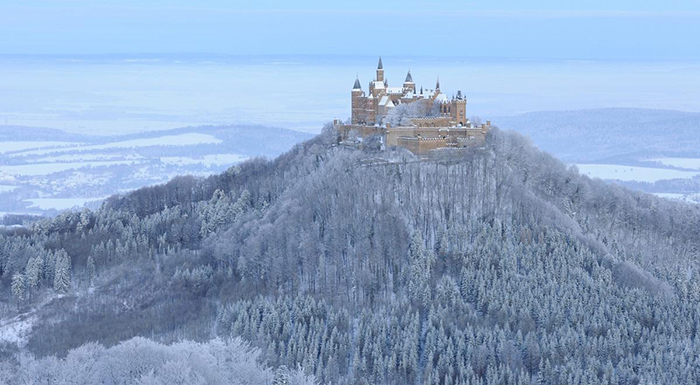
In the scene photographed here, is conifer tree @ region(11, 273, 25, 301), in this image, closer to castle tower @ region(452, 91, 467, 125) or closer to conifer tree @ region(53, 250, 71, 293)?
conifer tree @ region(53, 250, 71, 293)

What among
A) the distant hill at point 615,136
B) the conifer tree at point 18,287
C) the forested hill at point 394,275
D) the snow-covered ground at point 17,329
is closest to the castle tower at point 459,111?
the forested hill at point 394,275

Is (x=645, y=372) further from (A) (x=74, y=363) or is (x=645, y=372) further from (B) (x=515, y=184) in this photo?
(A) (x=74, y=363)

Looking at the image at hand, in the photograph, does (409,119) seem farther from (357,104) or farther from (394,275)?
(394,275)

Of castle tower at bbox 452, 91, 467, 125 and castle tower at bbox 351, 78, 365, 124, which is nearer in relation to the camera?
castle tower at bbox 452, 91, 467, 125

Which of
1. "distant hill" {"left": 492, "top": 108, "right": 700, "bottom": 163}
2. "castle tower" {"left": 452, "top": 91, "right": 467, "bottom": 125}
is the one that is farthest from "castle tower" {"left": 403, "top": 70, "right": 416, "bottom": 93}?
"distant hill" {"left": 492, "top": 108, "right": 700, "bottom": 163}

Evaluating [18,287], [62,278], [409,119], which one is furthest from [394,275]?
[18,287]
